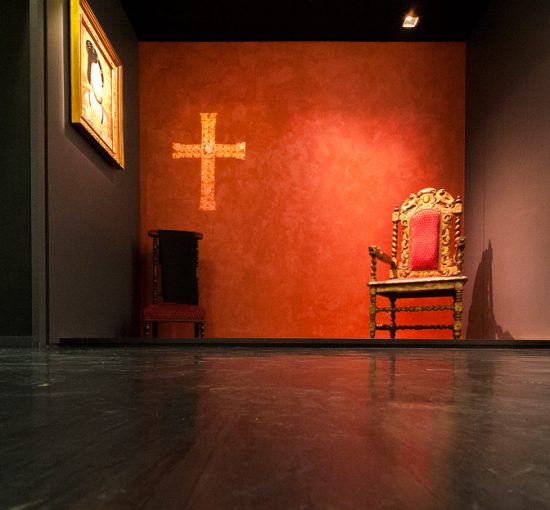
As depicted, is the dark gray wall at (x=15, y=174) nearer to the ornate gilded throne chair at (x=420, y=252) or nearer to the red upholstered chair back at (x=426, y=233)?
A: the ornate gilded throne chair at (x=420, y=252)

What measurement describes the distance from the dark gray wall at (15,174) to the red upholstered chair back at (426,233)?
2.70 metres

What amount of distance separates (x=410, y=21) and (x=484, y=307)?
2439mm

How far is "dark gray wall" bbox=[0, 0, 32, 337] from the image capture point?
2826mm

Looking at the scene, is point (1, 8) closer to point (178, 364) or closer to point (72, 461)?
point (178, 364)

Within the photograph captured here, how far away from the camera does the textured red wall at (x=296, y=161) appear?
14.8 feet

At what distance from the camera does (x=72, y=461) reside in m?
0.34

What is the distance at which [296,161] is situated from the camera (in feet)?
15.1

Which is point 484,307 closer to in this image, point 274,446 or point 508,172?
point 508,172

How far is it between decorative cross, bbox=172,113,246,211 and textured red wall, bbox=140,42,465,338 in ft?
0.18

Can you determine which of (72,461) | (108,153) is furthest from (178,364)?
(108,153)

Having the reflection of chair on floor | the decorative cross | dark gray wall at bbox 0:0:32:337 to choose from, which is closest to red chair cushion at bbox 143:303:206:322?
the reflection of chair on floor

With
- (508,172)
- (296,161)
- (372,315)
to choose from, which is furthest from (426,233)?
(296,161)

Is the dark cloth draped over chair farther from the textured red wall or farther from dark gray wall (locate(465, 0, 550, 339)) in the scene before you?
dark gray wall (locate(465, 0, 550, 339))

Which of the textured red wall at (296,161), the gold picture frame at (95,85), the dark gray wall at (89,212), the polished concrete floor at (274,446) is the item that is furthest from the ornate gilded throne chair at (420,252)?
the polished concrete floor at (274,446)
